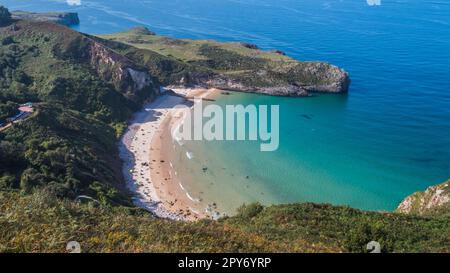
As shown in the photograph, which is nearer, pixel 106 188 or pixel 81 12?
pixel 106 188

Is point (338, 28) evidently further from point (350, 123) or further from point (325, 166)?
point (325, 166)

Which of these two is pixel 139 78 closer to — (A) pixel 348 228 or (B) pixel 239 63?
(B) pixel 239 63

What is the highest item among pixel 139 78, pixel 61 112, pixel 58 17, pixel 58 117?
pixel 58 17

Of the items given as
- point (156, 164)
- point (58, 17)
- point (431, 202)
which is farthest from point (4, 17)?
point (431, 202)
